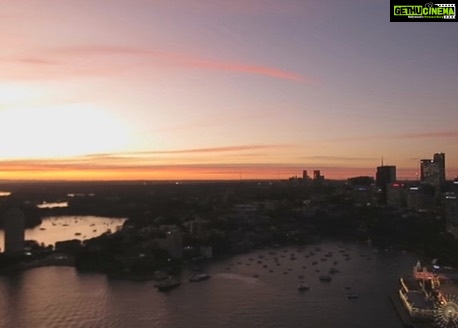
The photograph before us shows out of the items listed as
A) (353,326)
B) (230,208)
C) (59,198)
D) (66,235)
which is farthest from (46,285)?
(59,198)

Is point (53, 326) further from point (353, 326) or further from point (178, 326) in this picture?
point (353, 326)

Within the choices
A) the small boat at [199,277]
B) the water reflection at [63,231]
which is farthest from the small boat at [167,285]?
the water reflection at [63,231]

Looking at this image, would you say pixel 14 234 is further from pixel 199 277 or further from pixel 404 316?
pixel 404 316

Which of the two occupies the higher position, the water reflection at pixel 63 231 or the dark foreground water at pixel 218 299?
the dark foreground water at pixel 218 299

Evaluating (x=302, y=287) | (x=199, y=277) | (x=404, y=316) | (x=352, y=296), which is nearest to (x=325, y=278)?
(x=302, y=287)

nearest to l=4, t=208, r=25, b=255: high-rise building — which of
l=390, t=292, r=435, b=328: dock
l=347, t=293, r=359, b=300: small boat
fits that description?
l=347, t=293, r=359, b=300: small boat

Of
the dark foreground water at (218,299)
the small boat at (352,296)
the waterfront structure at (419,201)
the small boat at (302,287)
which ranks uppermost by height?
the waterfront structure at (419,201)

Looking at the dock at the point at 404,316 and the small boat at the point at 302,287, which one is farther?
the small boat at the point at 302,287

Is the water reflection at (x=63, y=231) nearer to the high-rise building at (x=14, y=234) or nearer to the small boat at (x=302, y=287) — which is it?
the high-rise building at (x=14, y=234)

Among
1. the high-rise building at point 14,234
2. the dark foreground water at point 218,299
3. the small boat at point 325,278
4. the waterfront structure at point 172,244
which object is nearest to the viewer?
the dark foreground water at point 218,299
